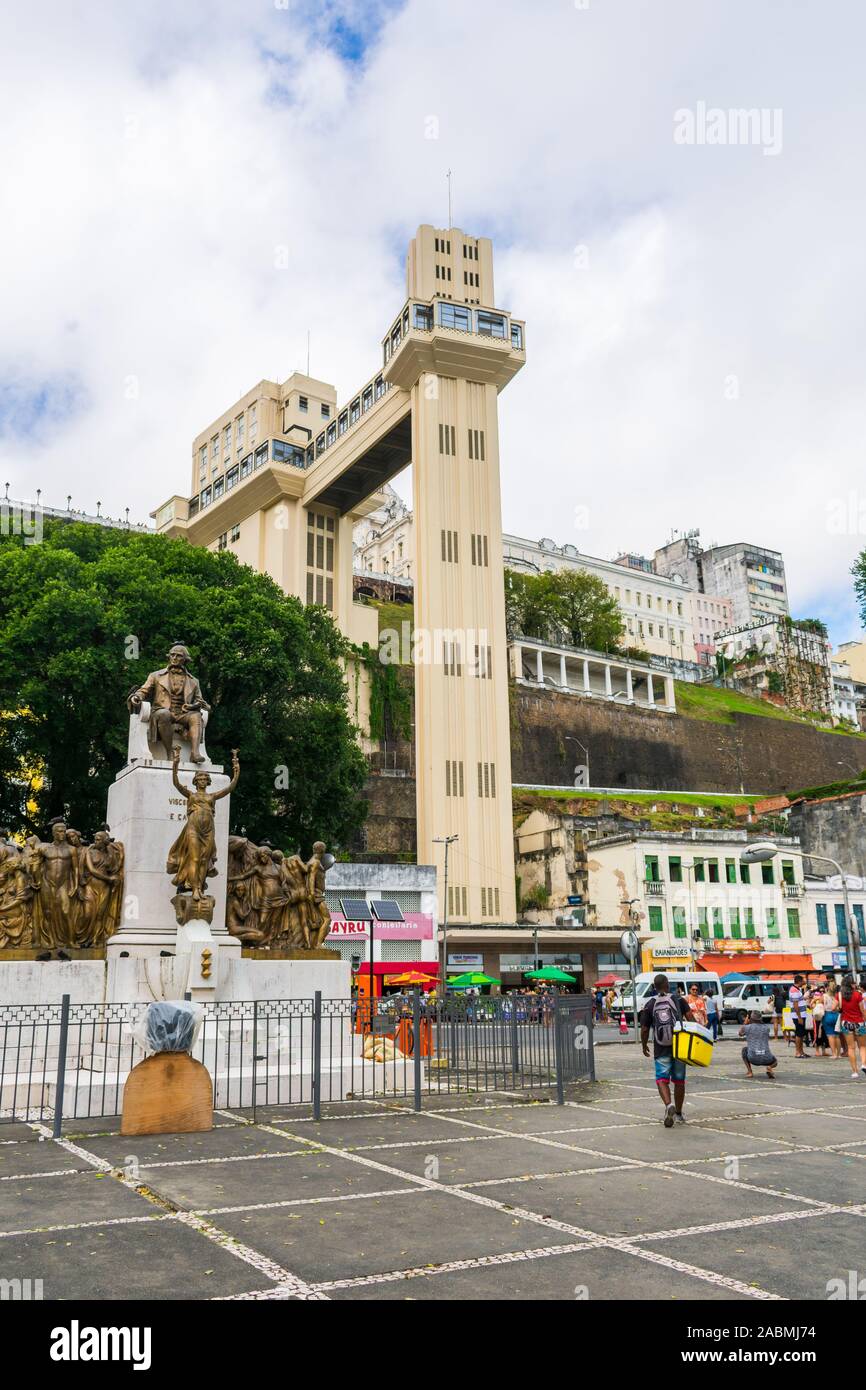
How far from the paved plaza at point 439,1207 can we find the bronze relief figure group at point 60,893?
4.79m

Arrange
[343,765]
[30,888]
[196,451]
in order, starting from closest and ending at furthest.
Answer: [30,888], [343,765], [196,451]

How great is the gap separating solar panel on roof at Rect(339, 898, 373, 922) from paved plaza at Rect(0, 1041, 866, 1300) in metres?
34.9

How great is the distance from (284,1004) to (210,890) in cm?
268

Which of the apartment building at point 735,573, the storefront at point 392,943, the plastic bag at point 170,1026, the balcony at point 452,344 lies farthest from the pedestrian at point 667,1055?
the apartment building at point 735,573

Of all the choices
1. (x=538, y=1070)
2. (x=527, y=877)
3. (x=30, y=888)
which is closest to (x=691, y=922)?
(x=527, y=877)

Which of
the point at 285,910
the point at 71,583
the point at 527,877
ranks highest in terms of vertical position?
the point at 71,583

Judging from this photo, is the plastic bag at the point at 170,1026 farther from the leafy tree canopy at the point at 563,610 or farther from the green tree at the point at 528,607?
the green tree at the point at 528,607

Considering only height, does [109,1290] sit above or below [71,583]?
below

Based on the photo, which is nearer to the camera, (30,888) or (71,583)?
(30,888)

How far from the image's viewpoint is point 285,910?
18031 mm

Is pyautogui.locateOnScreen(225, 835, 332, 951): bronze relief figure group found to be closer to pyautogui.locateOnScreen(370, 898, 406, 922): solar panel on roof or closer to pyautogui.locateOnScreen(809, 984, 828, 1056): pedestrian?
pyautogui.locateOnScreen(809, 984, 828, 1056): pedestrian

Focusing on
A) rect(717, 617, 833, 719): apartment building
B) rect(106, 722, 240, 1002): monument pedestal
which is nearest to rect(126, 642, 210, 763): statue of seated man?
rect(106, 722, 240, 1002): monument pedestal

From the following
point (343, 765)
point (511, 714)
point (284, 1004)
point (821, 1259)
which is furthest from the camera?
point (511, 714)

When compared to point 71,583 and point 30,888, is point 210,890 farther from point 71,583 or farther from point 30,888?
point 71,583
